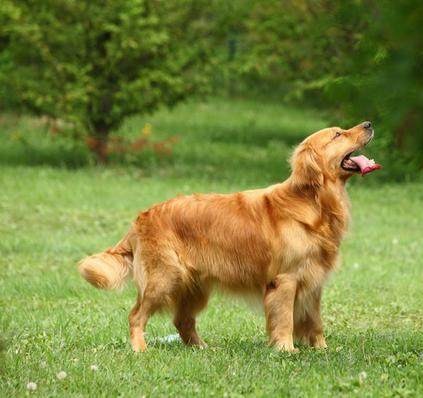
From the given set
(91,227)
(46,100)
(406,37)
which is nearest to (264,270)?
(406,37)

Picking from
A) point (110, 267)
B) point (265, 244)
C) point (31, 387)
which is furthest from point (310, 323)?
point (31, 387)

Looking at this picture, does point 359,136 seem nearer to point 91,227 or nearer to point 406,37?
point 406,37

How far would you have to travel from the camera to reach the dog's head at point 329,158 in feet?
23.6

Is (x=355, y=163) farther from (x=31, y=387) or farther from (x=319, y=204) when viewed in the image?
(x=31, y=387)

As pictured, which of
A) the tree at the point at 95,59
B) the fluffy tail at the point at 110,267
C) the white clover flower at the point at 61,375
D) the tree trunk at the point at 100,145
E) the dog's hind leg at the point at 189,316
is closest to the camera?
the white clover flower at the point at 61,375

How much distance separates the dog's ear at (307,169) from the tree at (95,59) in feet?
46.0

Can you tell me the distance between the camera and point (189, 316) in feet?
25.0

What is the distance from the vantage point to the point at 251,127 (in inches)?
1136

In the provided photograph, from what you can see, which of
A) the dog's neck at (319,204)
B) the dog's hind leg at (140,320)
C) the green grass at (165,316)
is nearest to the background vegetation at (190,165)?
the green grass at (165,316)

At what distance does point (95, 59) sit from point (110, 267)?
14.6 m

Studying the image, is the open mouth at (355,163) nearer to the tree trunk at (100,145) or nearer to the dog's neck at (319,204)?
the dog's neck at (319,204)

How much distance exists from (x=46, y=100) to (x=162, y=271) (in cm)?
1438

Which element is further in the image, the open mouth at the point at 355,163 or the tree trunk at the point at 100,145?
the tree trunk at the point at 100,145

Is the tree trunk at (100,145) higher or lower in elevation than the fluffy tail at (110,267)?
lower
